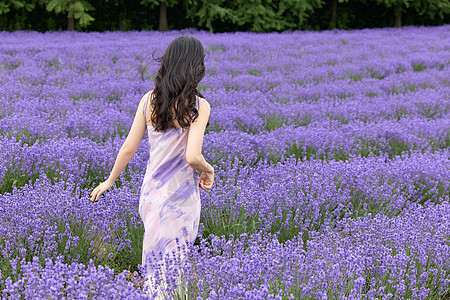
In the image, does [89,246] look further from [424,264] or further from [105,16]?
[105,16]

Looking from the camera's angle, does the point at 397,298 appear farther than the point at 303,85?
No

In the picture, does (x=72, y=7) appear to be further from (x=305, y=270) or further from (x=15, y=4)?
(x=305, y=270)

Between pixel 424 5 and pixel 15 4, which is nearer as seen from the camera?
pixel 15 4

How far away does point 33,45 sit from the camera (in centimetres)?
1031

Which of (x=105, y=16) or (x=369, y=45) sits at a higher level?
(x=105, y=16)

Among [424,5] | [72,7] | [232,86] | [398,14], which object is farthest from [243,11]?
[232,86]

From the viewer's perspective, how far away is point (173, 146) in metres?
2.46

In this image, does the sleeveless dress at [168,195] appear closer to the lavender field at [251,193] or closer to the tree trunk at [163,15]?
the lavender field at [251,193]

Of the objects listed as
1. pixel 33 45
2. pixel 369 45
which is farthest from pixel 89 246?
pixel 369 45

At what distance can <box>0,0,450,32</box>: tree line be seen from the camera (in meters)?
17.4

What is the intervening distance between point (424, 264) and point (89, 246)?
6.55ft

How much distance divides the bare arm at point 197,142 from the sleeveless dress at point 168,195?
63 millimetres

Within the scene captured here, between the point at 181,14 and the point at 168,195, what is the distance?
2003 cm

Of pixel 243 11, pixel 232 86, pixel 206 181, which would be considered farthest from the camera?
pixel 243 11
